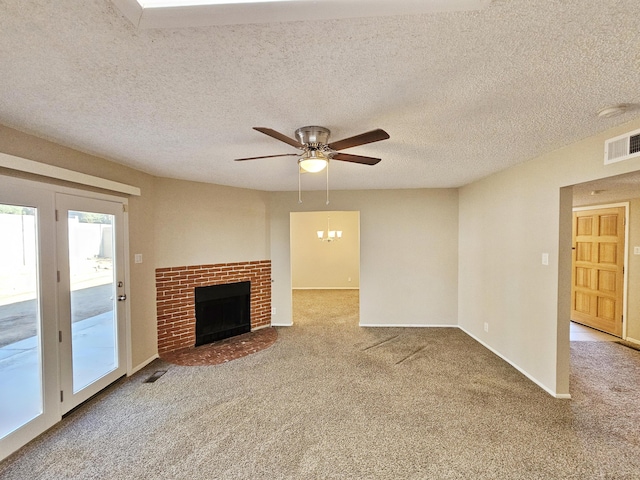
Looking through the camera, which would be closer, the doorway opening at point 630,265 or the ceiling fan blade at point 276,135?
the ceiling fan blade at point 276,135

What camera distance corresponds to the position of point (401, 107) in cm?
178

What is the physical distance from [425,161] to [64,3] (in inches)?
116


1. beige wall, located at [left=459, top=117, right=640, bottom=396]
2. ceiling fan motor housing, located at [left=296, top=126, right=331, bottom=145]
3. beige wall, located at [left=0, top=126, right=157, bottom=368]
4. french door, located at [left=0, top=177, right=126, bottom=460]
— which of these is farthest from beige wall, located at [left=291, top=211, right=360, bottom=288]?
ceiling fan motor housing, located at [left=296, top=126, right=331, bottom=145]

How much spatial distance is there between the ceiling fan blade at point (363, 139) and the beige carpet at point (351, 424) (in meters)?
2.20

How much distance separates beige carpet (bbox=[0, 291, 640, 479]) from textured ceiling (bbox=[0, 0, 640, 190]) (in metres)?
2.39

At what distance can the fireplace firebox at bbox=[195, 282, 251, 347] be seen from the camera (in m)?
4.20

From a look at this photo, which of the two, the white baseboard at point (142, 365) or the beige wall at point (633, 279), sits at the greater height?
the beige wall at point (633, 279)

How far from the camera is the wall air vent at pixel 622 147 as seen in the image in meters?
1.98

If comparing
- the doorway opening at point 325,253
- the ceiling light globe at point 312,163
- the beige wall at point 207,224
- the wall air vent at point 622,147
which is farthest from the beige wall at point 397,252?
the doorway opening at point 325,253

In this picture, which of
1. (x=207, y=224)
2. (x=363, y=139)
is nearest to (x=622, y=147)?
(x=363, y=139)

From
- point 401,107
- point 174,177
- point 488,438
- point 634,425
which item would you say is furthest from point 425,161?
point 174,177

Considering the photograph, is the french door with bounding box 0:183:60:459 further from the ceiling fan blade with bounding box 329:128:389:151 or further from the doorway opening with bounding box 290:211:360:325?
the doorway opening with bounding box 290:211:360:325

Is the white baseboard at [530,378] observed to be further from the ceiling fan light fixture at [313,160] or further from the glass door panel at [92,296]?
the glass door panel at [92,296]

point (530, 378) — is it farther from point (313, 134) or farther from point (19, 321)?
point (19, 321)
